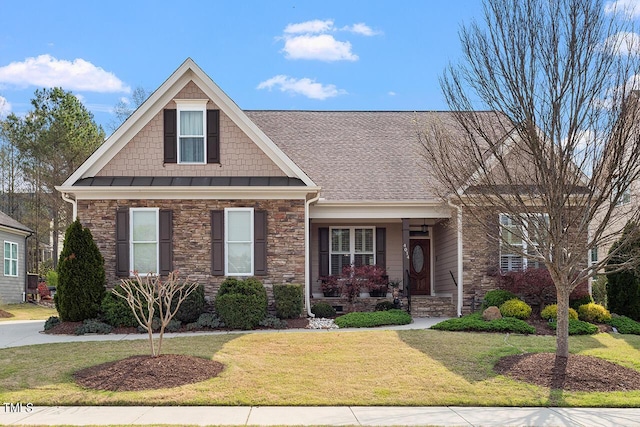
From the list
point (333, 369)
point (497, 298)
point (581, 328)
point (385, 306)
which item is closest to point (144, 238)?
point (385, 306)

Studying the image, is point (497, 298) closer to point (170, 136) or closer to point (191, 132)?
point (191, 132)

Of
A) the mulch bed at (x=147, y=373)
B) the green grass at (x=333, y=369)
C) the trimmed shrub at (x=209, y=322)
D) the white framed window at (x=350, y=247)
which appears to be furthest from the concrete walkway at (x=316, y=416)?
the white framed window at (x=350, y=247)

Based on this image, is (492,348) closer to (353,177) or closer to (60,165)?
(353,177)

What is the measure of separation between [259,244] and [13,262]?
1618 cm

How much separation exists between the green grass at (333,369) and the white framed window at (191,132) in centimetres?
547

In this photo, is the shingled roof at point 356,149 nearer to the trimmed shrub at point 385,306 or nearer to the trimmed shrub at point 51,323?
the trimmed shrub at point 385,306

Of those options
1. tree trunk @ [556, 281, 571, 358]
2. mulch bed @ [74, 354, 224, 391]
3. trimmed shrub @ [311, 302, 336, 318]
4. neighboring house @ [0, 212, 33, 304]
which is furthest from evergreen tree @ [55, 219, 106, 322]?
neighboring house @ [0, 212, 33, 304]

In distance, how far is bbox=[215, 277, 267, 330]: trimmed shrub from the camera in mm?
15969

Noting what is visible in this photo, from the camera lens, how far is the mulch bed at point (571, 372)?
10.2 metres

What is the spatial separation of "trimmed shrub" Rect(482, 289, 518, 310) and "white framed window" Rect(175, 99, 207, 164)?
824cm

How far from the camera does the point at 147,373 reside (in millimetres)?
10180

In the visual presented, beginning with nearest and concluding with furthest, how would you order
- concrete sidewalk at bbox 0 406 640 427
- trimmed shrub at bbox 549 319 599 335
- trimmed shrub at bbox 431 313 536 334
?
concrete sidewalk at bbox 0 406 640 427 → trimmed shrub at bbox 549 319 599 335 → trimmed shrub at bbox 431 313 536 334

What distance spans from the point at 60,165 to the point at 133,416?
98.3 ft

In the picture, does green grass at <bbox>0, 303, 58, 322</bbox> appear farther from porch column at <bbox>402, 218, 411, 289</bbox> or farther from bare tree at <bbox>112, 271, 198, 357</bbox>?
porch column at <bbox>402, 218, 411, 289</bbox>
